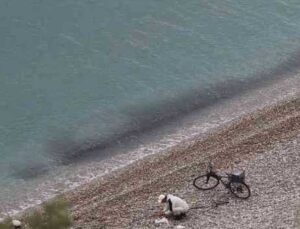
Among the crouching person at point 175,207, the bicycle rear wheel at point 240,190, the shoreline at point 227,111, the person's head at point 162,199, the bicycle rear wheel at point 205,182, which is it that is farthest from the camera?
the shoreline at point 227,111

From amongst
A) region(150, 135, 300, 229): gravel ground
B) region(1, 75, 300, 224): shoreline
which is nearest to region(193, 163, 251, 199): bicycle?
region(150, 135, 300, 229): gravel ground

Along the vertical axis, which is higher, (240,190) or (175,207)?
(175,207)

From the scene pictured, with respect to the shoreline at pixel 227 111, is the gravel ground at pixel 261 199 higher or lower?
higher

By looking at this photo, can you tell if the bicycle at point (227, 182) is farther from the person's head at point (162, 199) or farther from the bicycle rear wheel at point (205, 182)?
the person's head at point (162, 199)

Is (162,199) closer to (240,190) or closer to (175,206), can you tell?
(175,206)

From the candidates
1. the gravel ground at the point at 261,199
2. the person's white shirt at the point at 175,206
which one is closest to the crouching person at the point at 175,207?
the person's white shirt at the point at 175,206

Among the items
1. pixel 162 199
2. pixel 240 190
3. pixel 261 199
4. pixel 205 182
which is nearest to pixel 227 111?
pixel 205 182

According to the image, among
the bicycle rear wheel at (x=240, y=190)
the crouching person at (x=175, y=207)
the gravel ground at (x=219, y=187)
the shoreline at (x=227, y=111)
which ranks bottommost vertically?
the shoreline at (x=227, y=111)
